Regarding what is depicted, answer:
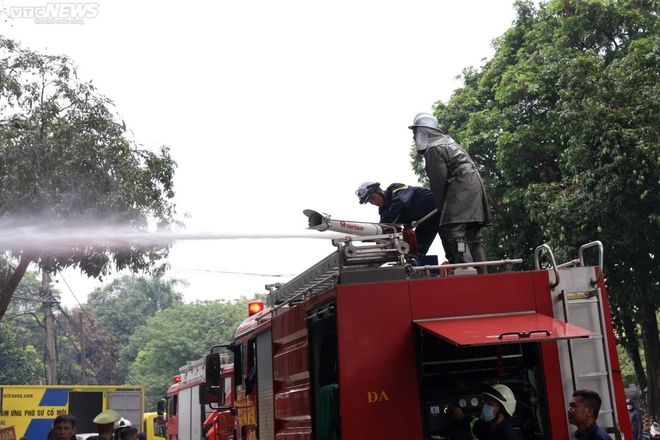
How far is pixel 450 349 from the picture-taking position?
20.4 ft

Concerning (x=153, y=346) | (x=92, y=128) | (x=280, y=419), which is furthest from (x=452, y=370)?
(x=153, y=346)

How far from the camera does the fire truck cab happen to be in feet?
19.3

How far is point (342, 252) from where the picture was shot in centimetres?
651

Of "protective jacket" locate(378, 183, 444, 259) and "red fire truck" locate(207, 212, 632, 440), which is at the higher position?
"protective jacket" locate(378, 183, 444, 259)

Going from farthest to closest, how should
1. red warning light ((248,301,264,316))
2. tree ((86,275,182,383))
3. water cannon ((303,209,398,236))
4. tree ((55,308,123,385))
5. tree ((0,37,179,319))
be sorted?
tree ((86,275,182,383)), tree ((55,308,123,385)), tree ((0,37,179,319)), red warning light ((248,301,264,316)), water cannon ((303,209,398,236))

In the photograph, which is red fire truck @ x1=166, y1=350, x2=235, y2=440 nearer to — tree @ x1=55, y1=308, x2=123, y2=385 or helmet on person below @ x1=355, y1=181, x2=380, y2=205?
helmet on person below @ x1=355, y1=181, x2=380, y2=205

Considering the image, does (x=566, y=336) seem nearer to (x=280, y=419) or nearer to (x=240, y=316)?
(x=280, y=419)

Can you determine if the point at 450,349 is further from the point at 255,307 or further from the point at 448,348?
the point at 255,307

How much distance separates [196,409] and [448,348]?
1263 cm

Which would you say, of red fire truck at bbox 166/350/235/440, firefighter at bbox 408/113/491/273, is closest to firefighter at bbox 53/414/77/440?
firefighter at bbox 408/113/491/273

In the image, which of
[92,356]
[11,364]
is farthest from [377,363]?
[92,356]

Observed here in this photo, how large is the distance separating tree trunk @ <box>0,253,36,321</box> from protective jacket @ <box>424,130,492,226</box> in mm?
12235

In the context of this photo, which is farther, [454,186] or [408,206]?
[408,206]

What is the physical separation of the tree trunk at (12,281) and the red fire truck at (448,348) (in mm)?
12804
